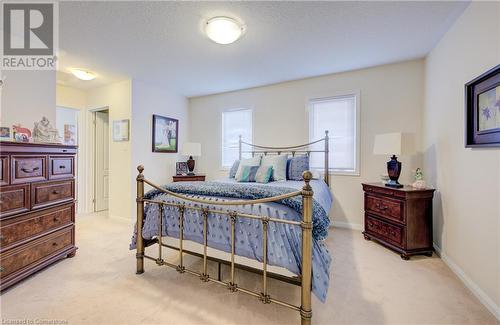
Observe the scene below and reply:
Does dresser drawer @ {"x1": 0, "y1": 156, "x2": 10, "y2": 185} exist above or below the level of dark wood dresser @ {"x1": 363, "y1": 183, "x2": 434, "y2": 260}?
above

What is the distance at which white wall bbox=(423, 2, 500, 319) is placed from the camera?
1684 mm

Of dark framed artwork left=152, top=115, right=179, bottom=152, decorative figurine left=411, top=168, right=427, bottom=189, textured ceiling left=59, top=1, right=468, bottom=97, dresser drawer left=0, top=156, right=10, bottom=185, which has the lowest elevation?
decorative figurine left=411, top=168, right=427, bottom=189

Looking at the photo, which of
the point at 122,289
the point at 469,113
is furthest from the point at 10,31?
the point at 469,113

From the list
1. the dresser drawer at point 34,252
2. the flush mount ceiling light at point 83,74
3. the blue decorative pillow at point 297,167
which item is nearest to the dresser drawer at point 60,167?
the dresser drawer at point 34,252

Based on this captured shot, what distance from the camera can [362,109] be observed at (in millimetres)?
3391

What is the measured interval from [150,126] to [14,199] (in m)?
2.41

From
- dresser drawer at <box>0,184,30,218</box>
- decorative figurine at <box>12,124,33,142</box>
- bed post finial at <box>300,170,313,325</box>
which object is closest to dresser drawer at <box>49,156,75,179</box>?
dresser drawer at <box>0,184,30,218</box>

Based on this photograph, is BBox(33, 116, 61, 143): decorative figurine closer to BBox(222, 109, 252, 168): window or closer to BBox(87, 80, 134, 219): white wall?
BBox(87, 80, 134, 219): white wall

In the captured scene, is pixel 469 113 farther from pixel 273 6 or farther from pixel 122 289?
pixel 122 289

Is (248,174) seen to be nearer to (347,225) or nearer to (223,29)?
(347,225)

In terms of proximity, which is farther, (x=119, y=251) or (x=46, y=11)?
(x=119, y=251)

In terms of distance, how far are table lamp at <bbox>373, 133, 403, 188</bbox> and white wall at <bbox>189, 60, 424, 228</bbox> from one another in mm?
486

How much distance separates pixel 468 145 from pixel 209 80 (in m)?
3.51

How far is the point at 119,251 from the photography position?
8.75ft
